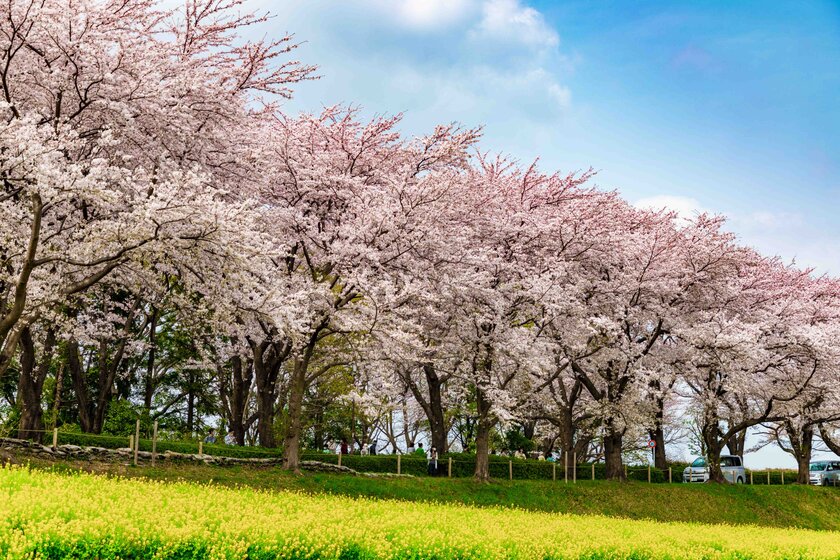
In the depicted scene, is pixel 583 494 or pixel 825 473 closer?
pixel 583 494

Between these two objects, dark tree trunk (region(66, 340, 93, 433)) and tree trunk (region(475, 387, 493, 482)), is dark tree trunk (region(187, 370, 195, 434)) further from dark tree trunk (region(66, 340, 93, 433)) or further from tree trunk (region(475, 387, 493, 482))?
tree trunk (region(475, 387, 493, 482))

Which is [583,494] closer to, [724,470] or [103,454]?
[724,470]

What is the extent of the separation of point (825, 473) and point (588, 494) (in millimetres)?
25957

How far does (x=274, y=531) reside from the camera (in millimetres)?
11148

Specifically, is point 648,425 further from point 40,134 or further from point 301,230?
point 40,134

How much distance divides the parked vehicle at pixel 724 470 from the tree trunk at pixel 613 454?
894 cm

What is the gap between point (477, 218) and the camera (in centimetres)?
2903

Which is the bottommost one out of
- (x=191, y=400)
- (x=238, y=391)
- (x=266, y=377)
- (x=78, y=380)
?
(x=191, y=400)

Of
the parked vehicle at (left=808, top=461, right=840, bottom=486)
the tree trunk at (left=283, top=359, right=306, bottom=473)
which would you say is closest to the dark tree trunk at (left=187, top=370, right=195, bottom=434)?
the tree trunk at (left=283, top=359, right=306, bottom=473)

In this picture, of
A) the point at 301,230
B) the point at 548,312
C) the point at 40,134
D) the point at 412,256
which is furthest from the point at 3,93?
the point at 548,312

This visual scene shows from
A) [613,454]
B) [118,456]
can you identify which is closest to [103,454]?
[118,456]

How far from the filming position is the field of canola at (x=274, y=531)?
10062 millimetres

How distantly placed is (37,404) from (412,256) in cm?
1348

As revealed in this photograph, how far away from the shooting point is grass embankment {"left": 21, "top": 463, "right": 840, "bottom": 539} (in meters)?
22.2
